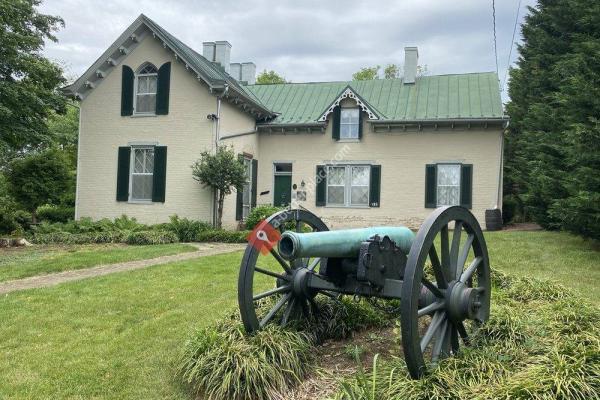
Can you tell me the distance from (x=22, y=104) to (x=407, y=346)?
14086 millimetres

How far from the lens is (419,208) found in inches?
680

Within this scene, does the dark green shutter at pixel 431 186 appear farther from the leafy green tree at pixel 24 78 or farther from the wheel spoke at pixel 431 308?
the wheel spoke at pixel 431 308

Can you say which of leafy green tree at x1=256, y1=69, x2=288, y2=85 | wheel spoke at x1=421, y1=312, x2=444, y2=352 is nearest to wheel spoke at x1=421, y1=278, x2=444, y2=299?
wheel spoke at x1=421, y1=312, x2=444, y2=352

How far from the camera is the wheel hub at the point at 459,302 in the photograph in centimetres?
364

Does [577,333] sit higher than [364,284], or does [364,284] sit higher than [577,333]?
[364,284]

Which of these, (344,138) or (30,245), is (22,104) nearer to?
(30,245)

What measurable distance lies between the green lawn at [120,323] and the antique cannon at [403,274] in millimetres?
1137

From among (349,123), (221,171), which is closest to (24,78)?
(221,171)

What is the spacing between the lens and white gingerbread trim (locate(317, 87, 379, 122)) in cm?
1705

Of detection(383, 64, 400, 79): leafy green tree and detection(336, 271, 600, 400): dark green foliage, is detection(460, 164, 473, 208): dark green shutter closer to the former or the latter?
detection(336, 271, 600, 400): dark green foliage

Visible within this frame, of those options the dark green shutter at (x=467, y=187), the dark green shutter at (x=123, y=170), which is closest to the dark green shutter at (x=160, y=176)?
the dark green shutter at (x=123, y=170)

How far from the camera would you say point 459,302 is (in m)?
3.66

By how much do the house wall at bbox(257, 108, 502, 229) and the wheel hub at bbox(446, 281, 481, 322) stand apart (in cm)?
1357

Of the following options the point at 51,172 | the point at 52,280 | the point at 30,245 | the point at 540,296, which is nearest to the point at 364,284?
the point at 540,296
